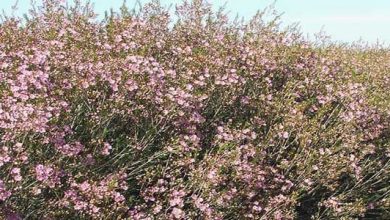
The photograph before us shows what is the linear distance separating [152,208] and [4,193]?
1.74m

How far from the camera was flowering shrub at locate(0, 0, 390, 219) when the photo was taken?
5.74 meters

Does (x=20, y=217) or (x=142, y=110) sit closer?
(x=20, y=217)

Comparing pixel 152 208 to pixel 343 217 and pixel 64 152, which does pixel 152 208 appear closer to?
pixel 64 152

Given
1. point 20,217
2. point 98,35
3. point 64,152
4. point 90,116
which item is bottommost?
point 20,217

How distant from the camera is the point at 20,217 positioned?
18.2ft

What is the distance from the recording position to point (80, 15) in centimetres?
813

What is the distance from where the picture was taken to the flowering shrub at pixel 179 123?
5.74 meters

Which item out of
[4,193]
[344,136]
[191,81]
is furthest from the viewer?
[344,136]

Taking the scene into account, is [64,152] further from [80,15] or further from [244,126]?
[80,15]

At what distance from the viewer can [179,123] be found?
667 cm

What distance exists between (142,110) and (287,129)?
201cm

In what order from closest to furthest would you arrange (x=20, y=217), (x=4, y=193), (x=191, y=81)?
(x=4, y=193)
(x=20, y=217)
(x=191, y=81)

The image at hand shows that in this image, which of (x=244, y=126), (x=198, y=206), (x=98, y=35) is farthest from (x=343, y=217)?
(x=98, y=35)

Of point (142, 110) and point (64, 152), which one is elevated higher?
point (142, 110)
